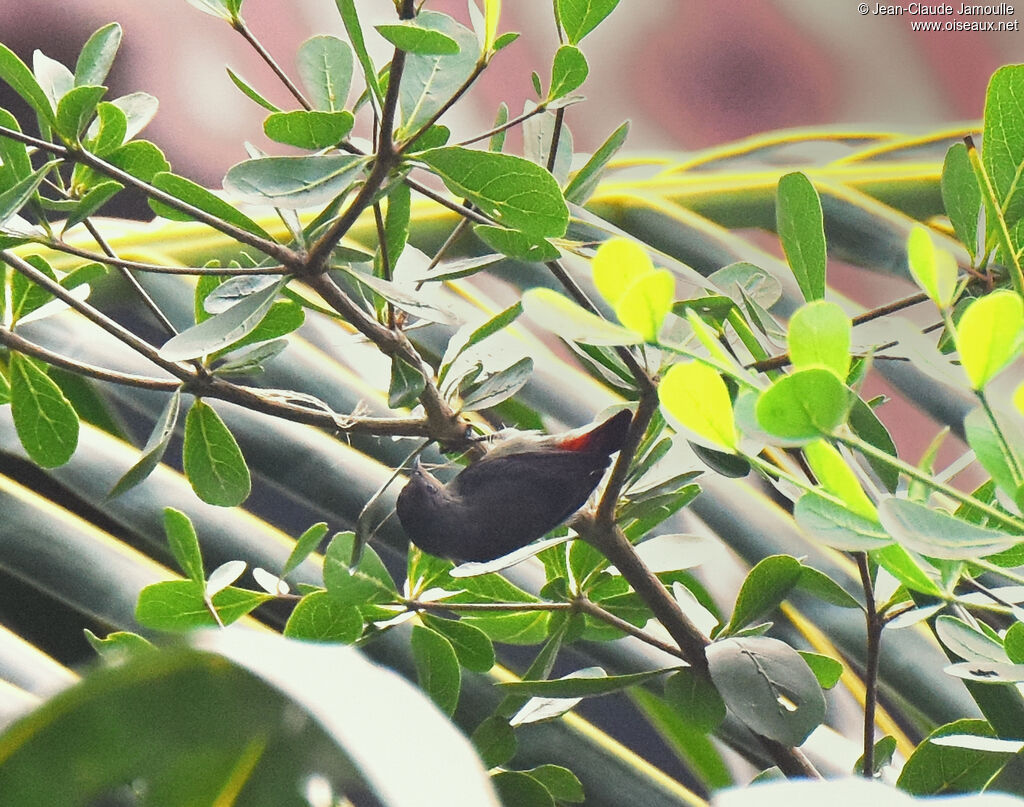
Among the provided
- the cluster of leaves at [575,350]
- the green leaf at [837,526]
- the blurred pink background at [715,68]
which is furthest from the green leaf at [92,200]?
the blurred pink background at [715,68]

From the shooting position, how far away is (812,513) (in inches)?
6.5

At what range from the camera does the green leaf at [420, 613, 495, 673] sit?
0.32 m

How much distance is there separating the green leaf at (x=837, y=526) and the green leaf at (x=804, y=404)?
3 cm

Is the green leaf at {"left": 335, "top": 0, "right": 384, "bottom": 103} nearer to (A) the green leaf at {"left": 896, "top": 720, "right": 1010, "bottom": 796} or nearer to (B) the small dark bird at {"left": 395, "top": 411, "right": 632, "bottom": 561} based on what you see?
(B) the small dark bird at {"left": 395, "top": 411, "right": 632, "bottom": 561}

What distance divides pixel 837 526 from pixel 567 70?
143 millimetres

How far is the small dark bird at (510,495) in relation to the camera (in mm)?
230

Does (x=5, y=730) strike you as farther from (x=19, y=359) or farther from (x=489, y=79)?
(x=489, y=79)

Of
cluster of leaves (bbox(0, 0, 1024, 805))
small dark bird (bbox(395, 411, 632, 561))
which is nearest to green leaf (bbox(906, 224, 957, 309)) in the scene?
cluster of leaves (bbox(0, 0, 1024, 805))

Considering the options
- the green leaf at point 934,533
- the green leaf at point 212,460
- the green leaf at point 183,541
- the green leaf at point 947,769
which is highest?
the green leaf at point 934,533

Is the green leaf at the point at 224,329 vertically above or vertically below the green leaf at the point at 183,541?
above

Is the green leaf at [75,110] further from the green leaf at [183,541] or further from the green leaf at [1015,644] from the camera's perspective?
the green leaf at [1015,644]

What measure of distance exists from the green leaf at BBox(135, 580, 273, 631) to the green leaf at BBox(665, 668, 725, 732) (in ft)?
0.51

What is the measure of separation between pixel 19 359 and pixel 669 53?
89 centimetres

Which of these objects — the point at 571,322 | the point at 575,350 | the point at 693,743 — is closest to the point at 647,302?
the point at 571,322
